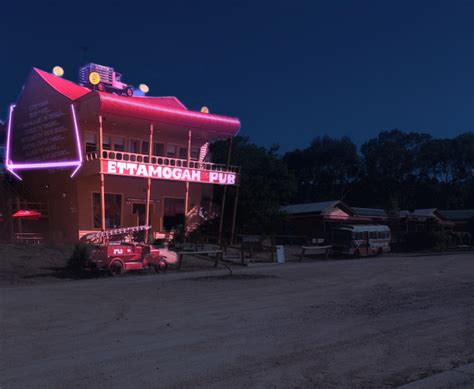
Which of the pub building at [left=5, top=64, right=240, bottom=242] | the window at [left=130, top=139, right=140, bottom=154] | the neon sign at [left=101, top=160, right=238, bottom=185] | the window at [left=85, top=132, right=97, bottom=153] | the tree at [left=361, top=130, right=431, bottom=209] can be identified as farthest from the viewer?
the tree at [left=361, top=130, right=431, bottom=209]

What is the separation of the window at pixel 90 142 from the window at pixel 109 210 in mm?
2621

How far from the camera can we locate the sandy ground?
630 centimetres

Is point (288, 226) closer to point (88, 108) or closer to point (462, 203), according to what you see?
point (88, 108)

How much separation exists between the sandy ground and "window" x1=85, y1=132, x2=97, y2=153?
1688cm

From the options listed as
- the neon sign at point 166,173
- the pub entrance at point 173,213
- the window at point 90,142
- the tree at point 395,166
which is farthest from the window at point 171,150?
the tree at point 395,166

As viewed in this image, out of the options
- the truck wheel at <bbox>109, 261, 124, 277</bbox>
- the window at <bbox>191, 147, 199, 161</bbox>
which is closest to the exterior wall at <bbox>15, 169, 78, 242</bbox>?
the window at <bbox>191, 147, 199, 161</bbox>

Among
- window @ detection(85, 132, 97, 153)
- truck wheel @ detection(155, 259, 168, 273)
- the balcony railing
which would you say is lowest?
truck wheel @ detection(155, 259, 168, 273)

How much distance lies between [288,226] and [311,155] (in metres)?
35.5

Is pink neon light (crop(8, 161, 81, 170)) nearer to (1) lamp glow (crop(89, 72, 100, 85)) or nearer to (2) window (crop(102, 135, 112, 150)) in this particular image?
(2) window (crop(102, 135, 112, 150))

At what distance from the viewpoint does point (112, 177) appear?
31.5 meters

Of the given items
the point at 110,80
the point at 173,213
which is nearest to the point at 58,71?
the point at 110,80

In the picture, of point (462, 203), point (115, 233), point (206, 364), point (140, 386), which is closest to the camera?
point (140, 386)

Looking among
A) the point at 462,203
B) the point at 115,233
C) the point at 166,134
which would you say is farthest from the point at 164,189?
the point at 462,203

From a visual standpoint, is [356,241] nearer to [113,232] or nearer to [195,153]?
[195,153]
